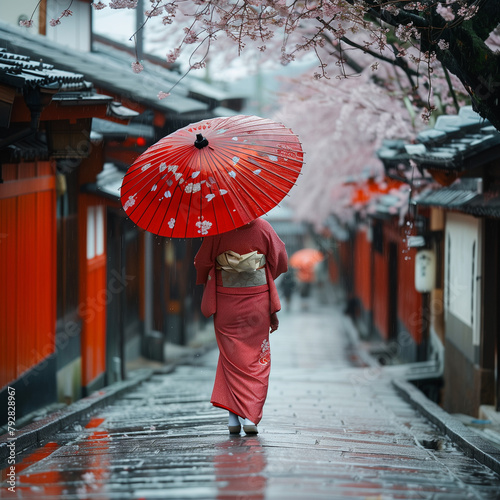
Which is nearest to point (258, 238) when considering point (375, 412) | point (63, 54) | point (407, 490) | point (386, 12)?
point (386, 12)

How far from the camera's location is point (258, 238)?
6582mm

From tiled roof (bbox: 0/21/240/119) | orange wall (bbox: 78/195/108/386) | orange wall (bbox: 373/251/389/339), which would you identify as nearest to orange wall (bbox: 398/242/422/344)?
orange wall (bbox: 373/251/389/339)

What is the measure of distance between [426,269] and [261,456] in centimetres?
876

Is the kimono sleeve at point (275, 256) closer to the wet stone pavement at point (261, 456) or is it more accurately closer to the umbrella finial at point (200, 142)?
the umbrella finial at point (200, 142)

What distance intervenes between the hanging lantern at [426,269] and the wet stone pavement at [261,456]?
3.67 meters

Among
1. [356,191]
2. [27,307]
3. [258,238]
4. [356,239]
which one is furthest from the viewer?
[356,239]

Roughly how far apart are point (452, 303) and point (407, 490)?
26.3ft

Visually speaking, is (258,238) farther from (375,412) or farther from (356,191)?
(356,191)

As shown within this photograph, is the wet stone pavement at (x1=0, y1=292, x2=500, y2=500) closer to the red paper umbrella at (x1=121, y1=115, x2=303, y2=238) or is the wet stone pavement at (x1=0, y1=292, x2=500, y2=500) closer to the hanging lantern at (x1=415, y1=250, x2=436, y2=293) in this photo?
the red paper umbrella at (x1=121, y1=115, x2=303, y2=238)

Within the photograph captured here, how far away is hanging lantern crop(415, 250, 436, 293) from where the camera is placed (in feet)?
44.9

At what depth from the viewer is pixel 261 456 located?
18.5 ft

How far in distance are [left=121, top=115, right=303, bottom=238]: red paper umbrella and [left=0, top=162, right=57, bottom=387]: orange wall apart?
7.93 feet

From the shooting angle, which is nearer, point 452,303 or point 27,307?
point 27,307

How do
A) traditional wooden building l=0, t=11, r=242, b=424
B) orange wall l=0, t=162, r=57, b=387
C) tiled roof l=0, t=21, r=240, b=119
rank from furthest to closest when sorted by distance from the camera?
tiled roof l=0, t=21, r=240, b=119, orange wall l=0, t=162, r=57, b=387, traditional wooden building l=0, t=11, r=242, b=424
